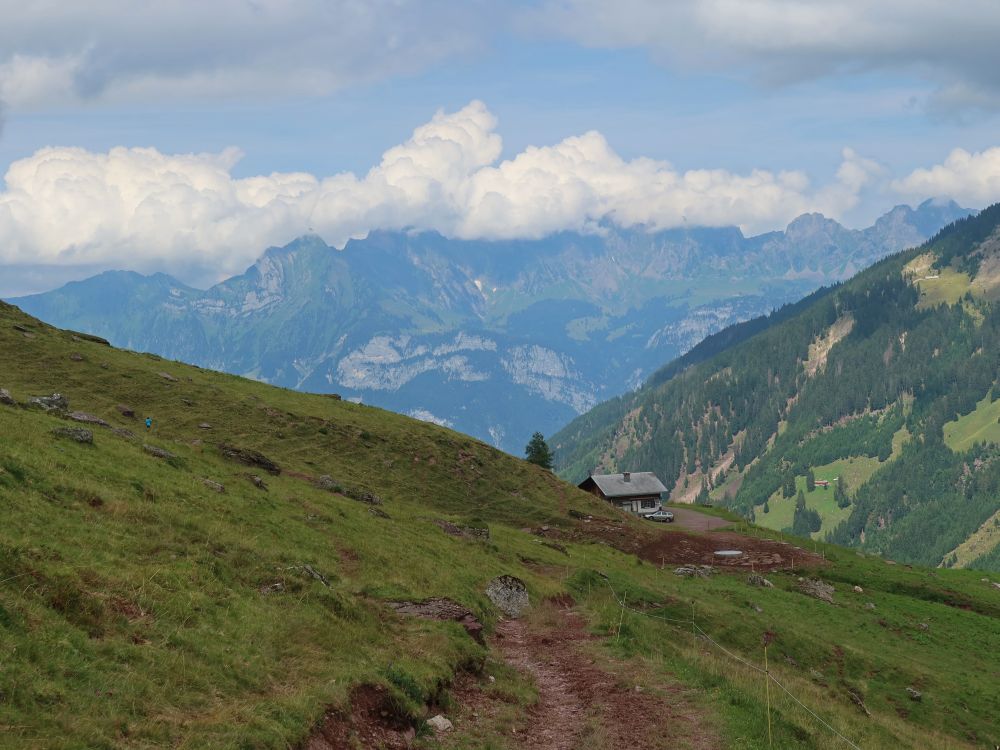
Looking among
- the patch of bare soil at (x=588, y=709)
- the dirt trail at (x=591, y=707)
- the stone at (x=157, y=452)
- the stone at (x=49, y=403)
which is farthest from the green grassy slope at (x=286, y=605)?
the stone at (x=49, y=403)

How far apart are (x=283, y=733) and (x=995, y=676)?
57846 mm

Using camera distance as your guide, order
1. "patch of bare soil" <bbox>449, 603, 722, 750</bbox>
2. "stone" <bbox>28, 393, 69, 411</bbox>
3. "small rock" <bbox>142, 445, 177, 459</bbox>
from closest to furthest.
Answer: "patch of bare soil" <bbox>449, 603, 722, 750</bbox>
"small rock" <bbox>142, 445, 177, 459</bbox>
"stone" <bbox>28, 393, 69, 411</bbox>

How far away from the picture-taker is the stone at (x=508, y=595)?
4028cm

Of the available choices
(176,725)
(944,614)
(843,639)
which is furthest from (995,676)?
(176,725)

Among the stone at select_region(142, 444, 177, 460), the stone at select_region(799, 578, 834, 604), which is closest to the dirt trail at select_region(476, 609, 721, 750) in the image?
the stone at select_region(142, 444, 177, 460)

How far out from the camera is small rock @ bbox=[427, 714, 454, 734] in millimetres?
22050

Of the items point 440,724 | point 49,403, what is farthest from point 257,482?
point 440,724

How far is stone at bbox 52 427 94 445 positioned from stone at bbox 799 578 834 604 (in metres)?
59.0

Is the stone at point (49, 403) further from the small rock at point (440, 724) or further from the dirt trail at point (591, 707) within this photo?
the small rock at point (440, 724)

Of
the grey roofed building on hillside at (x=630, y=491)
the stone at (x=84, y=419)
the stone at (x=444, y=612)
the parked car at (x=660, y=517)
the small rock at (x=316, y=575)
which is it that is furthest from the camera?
the grey roofed building on hillside at (x=630, y=491)

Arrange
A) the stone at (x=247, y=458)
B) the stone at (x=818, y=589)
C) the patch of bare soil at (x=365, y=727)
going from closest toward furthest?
the patch of bare soil at (x=365, y=727), the stone at (x=247, y=458), the stone at (x=818, y=589)

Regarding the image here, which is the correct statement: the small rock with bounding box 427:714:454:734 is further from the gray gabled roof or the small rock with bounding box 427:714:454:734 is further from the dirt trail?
the gray gabled roof

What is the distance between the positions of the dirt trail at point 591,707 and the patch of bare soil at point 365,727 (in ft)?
12.6

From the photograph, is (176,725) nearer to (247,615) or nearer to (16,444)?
(247,615)
